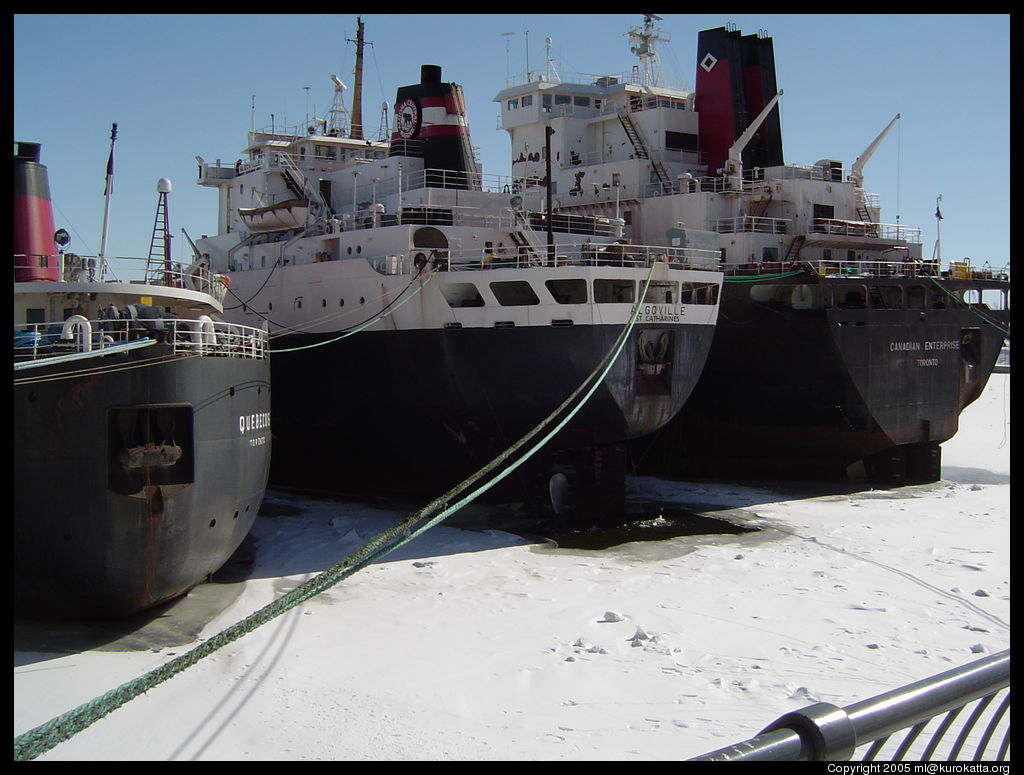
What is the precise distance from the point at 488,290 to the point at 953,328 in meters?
12.0

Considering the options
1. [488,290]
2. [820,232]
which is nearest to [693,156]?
[820,232]

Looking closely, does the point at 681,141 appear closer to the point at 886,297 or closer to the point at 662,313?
the point at 886,297

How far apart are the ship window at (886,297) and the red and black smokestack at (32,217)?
16.4 metres

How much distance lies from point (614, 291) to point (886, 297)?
25.1 ft

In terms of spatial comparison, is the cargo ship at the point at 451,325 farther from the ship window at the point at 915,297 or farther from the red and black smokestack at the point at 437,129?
the ship window at the point at 915,297

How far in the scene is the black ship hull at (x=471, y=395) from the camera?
1678 centimetres

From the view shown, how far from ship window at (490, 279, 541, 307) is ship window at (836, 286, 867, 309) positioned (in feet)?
24.8

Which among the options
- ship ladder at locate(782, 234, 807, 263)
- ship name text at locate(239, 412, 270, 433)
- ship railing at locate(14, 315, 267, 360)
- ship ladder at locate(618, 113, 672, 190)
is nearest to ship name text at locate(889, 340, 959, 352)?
ship ladder at locate(782, 234, 807, 263)

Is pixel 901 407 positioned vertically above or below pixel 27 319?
below

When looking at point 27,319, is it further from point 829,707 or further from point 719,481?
point 719,481

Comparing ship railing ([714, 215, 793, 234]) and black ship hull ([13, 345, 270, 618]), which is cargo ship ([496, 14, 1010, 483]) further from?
black ship hull ([13, 345, 270, 618])

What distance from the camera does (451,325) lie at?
17500 mm

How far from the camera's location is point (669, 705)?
28.1 feet
